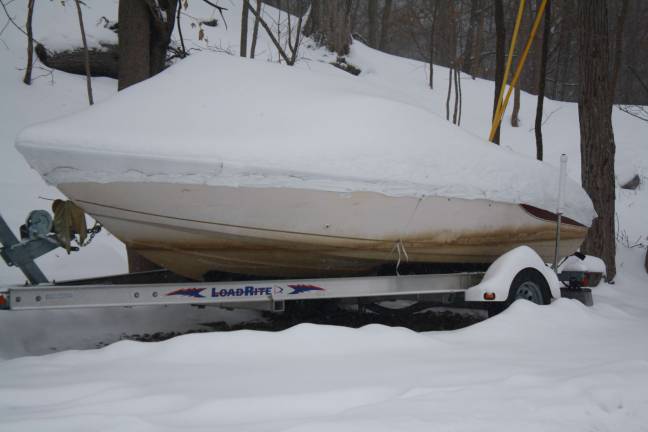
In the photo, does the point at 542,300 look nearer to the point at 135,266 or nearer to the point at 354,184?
the point at 354,184

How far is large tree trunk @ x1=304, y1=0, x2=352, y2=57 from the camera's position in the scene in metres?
14.3

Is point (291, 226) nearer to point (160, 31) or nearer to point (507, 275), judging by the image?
point (507, 275)

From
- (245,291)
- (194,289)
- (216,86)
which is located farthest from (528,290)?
(216,86)

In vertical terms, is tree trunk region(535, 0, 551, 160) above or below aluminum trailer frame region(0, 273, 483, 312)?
above

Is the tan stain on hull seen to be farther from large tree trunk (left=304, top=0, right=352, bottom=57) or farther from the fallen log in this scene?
large tree trunk (left=304, top=0, right=352, bottom=57)

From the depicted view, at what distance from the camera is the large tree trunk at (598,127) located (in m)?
6.62

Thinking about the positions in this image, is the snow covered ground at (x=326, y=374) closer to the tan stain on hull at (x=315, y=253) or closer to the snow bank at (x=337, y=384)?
the snow bank at (x=337, y=384)

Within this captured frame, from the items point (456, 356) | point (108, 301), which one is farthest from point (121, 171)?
point (456, 356)

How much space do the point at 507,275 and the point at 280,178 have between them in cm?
173

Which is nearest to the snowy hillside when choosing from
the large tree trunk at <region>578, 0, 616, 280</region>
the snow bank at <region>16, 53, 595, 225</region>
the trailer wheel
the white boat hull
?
the snow bank at <region>16, 53, 595, 225</region>

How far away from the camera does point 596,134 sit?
6.65m

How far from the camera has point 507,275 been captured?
3.88m

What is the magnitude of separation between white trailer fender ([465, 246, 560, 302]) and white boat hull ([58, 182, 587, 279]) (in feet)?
0.86

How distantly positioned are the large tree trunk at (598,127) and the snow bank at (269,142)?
8.35 ft
